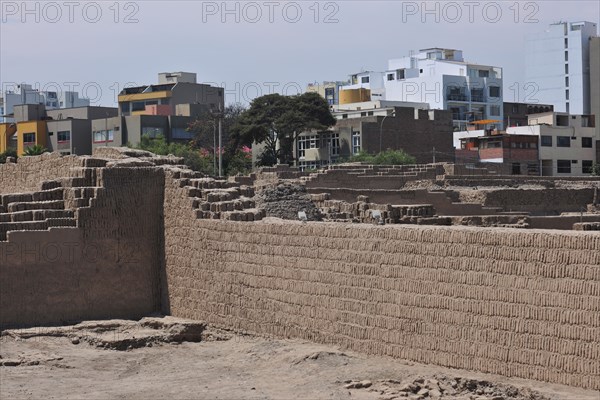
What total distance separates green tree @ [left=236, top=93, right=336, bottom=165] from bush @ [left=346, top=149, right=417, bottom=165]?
3629mm

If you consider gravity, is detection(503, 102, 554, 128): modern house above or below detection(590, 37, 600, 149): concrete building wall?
below

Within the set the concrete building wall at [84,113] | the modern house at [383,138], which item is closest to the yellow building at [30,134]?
the concrete building wall at [84,113]

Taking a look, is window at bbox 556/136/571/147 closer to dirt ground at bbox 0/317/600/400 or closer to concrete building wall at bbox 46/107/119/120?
concrete building wall at bbox 46/107/119/120

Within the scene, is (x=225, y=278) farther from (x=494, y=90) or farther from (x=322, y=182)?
(x=494, y=90)

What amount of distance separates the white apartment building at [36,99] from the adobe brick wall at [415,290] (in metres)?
→ 79.6

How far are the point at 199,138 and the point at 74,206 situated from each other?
1651 inches

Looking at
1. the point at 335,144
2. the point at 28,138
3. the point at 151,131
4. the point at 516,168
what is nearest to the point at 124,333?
the point at 516,168

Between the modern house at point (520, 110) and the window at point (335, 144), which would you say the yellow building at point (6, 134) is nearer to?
the window at point (335, 144)

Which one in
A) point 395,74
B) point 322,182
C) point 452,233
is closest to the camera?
point 452,233

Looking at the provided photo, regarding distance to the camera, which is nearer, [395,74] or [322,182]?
[322,182]

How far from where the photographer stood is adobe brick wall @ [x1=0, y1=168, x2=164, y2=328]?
20062 mm

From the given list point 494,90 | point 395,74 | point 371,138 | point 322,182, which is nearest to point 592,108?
point 494,90

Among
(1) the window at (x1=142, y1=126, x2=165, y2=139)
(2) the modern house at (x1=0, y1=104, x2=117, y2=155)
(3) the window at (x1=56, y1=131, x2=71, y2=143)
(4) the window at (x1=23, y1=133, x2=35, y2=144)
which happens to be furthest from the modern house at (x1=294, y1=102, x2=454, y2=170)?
(4) the window at (x1=23, y1=133, x2=35, y2=144)

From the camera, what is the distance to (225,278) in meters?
19.4
